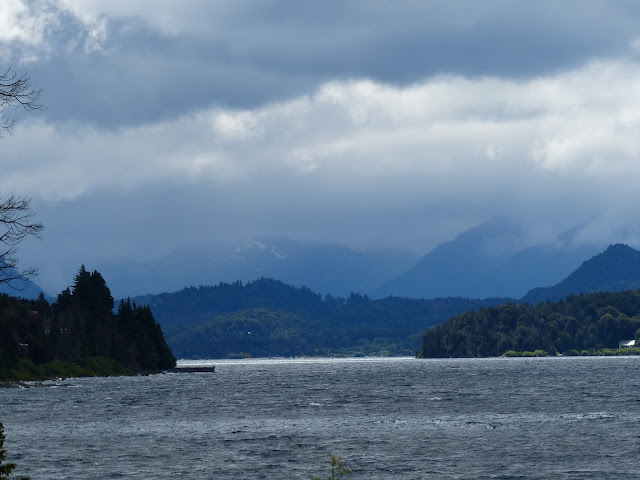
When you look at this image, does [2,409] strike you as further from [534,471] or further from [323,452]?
[534,471]

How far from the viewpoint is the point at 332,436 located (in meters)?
104

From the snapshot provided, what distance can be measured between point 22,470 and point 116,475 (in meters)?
8.57

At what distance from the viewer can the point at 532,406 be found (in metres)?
141

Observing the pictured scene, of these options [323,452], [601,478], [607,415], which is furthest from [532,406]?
[601,478]

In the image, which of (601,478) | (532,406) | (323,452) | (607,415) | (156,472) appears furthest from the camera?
(532,406)

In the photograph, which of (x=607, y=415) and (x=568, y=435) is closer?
(x=568, y=435)

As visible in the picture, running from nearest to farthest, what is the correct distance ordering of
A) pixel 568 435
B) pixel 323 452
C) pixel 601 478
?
pixel 601 478
pixel 323 452
pixel 568 435

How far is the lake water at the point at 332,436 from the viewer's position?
257 ft

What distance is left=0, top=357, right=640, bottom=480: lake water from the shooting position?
78188 millimetres

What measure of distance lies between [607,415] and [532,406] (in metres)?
20.4

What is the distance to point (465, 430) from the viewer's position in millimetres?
106500

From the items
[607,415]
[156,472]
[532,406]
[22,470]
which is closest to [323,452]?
[156,472]

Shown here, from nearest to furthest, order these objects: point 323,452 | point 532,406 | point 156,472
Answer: point 156,472
point 323,452
point 532,406

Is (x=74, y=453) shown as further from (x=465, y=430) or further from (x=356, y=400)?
(x=356, y=400)
